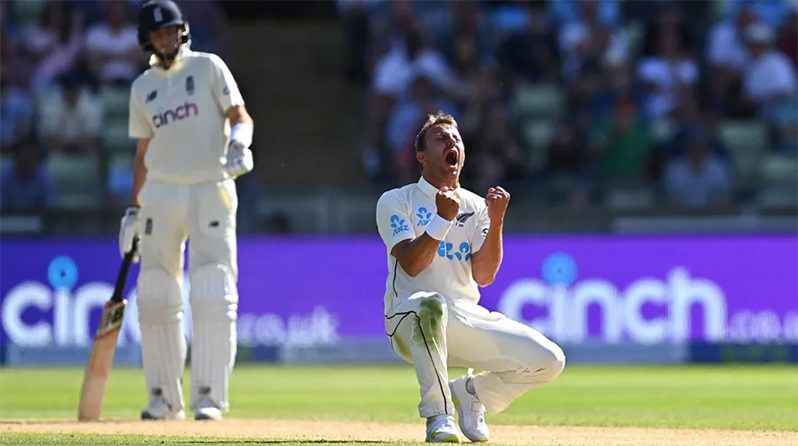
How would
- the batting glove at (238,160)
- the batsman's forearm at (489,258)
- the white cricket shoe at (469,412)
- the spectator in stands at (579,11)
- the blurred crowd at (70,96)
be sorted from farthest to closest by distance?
1. the spectator in stands at (579,11)
2. the blurred crowd at (70,96)
3. the batting glove at (238,160)
4. the white cricket shoe at (469,412)
5. the batsman's forearm at (489,258)

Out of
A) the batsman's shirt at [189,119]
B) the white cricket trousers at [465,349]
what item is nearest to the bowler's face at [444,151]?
the white cricket trousers at [465,349]

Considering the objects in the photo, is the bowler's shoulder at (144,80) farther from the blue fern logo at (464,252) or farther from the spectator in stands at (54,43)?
the spectator in stands at (54,43)

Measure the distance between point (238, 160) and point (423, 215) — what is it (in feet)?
6.29

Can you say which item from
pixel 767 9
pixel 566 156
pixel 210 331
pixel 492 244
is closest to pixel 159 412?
pixel 210 331

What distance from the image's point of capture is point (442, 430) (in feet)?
26.3

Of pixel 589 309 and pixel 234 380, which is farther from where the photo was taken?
pixel 589 309

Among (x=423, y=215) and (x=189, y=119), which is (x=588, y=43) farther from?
(x=423, y=215)

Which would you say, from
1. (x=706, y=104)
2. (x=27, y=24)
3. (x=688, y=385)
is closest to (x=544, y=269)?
(x=688, y=385)

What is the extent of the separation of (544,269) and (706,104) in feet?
14.0

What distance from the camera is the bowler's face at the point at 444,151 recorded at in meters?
8.17

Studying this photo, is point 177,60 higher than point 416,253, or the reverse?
point 177,60

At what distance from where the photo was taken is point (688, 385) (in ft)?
46.8

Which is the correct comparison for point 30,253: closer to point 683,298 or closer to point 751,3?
point 683,298

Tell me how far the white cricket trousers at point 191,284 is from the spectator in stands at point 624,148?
907cm
